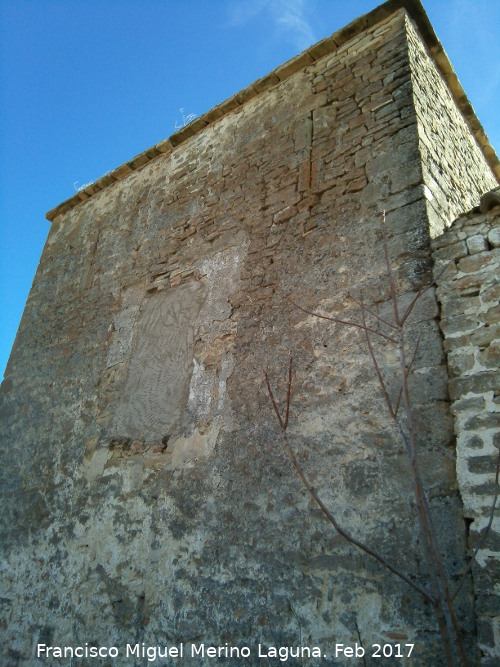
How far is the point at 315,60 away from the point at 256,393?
3.05m

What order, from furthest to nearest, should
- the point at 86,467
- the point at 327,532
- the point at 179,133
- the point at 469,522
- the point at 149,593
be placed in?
1. the point at 179,133
2. the point at 86,467
3. the point at 149,593
4. the point at 327,532
5. the point at 469,522

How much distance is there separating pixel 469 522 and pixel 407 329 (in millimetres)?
1033

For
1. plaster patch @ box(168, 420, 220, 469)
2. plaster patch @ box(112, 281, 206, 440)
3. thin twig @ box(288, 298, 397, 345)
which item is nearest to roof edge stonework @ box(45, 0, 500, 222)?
plaster patch @ box(112, 281, 206, 440)

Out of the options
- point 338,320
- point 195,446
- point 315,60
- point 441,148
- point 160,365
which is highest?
point 315,60

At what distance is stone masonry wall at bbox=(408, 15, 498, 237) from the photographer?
3.33 m

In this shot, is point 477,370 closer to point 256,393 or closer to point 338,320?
point 338,320

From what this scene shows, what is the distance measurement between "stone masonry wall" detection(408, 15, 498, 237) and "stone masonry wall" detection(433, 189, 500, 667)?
1.02 ft

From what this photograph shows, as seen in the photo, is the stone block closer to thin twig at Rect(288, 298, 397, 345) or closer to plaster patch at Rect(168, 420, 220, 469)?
thin twig at Rect(288, 298, 397, 345)

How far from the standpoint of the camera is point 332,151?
3824 millimetres

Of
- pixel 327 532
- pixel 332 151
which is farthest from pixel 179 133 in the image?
pixel 327 532

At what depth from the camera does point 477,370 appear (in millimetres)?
2498

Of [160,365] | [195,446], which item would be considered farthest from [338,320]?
[160,365]

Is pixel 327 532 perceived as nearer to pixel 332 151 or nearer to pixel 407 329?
pixel 407 329

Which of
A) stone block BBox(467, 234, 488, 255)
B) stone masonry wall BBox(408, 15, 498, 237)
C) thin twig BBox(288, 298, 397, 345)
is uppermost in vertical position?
stone masonry wall BBox(408, 15, 498, 237)
